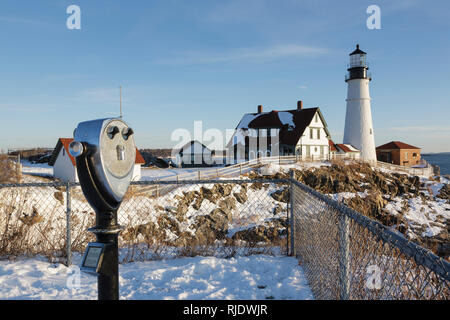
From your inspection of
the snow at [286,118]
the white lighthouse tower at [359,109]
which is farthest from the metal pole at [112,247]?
the white lighthouse tower at [359,109]

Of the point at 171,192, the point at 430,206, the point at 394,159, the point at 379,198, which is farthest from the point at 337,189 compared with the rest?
the point at 394,159

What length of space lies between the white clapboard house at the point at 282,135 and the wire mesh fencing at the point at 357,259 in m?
31.1

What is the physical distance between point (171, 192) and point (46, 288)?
15961 mm

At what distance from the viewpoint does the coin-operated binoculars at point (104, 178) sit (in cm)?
229

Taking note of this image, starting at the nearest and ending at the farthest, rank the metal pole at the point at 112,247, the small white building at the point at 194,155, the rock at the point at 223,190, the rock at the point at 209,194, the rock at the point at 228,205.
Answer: the metal pole at the point at 112,247, the rock at the point at 228,205, the rock at the point at 209,194, the rock at the point at 223,190, the small white building at the point at 194,155

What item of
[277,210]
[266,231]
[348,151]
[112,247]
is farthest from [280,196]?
[348,151]

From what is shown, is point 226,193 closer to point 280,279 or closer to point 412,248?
point 280,279

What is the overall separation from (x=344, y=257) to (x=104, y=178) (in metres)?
1.96

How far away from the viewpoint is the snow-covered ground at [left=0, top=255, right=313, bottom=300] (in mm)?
3686

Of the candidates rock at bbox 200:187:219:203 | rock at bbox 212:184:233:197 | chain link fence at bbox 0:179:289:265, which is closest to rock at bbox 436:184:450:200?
chain link fence at bbox 0:179:289:265

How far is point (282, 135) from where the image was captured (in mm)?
37344

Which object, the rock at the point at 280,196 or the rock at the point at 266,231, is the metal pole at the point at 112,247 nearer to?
the rock at the point at 266,231

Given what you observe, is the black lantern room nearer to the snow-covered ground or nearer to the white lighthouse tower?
the white lighthouse tower

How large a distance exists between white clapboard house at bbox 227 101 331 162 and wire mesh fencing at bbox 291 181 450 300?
31135 millimetres
